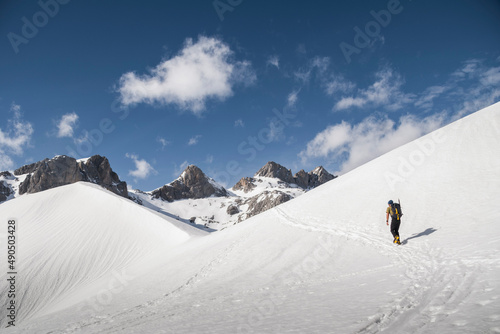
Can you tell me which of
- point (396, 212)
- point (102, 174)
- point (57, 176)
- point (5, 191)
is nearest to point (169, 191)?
point (102, 174)

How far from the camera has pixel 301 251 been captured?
11.0 meters

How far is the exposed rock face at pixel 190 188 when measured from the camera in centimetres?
17640

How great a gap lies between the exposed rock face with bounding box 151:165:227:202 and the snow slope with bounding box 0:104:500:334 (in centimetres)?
16501

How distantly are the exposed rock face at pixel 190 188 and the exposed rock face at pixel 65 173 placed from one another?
112 ft

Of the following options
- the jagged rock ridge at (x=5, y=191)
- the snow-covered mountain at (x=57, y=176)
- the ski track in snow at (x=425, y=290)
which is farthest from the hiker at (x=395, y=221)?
the jagged rock ridge at (x=5, y=191)

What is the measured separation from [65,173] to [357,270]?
155m

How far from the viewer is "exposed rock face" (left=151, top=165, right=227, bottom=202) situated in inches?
6945

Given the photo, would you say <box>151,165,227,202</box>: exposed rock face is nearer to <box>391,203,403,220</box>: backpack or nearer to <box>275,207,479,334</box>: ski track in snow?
<box>391,203,403,220</box>: backpack

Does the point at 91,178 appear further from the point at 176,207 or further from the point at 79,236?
the point at 79,236

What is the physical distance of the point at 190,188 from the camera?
186875 millimetres

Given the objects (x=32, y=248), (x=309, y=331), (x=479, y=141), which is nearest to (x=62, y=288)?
(x=32, y=248)

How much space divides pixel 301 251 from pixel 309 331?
24.0 feet

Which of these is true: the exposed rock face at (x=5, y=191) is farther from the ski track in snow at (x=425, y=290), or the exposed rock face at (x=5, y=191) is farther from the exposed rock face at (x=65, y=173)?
the ski track in snow at (x=425, y=290)

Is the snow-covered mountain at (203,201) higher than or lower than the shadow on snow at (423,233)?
higher
